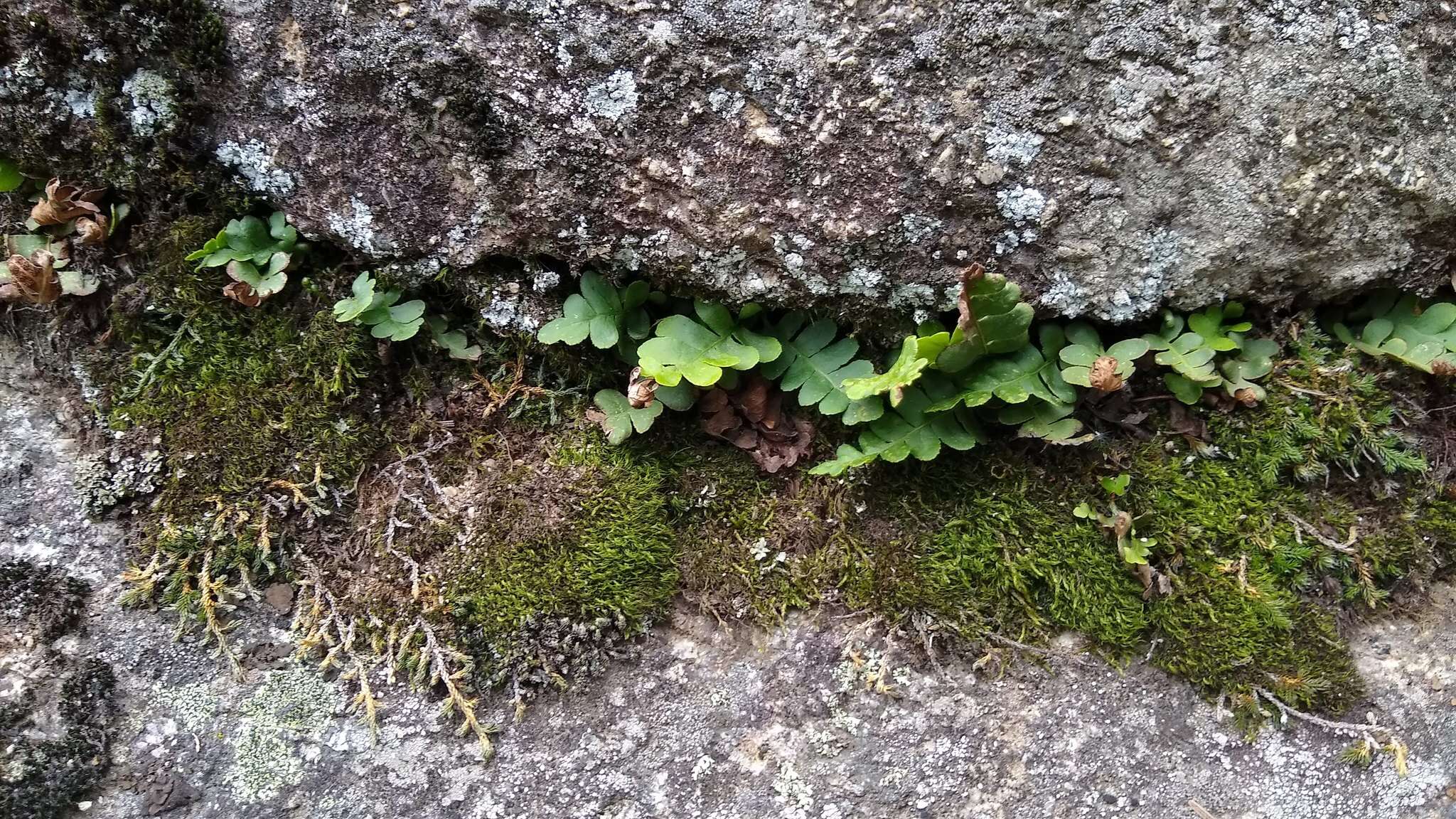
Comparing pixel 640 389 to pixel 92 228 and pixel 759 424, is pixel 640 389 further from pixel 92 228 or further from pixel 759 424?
pixel 92 228

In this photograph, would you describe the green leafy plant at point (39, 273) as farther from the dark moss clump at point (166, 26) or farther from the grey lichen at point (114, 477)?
the dark moss clump at point (166, 26)

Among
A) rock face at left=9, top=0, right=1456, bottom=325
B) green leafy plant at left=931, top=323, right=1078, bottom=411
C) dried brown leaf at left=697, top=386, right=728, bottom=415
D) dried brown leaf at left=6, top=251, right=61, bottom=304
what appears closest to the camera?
rock face at left=9, top=0, right=1456, bottom=325

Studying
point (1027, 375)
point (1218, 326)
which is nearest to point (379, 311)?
point (1027, 375)

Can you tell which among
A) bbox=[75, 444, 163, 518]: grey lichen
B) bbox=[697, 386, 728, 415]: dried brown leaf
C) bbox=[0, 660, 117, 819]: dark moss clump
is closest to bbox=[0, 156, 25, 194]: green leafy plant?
bbox=[75, 444, 163, 518]: grey lichen

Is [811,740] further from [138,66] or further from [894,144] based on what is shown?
[138,66]

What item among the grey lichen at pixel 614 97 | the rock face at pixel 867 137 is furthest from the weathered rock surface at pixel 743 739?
the grey lichen at pixel 614 97

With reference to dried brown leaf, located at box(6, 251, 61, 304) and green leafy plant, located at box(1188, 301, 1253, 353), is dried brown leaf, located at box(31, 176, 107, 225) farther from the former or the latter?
green leafy plant, located at box(1188, 301, 1253, 353)

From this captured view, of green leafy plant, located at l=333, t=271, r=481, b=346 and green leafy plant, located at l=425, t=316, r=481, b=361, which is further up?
Result: green leafy plant, located at l=333, t=271, r=481, b=346
